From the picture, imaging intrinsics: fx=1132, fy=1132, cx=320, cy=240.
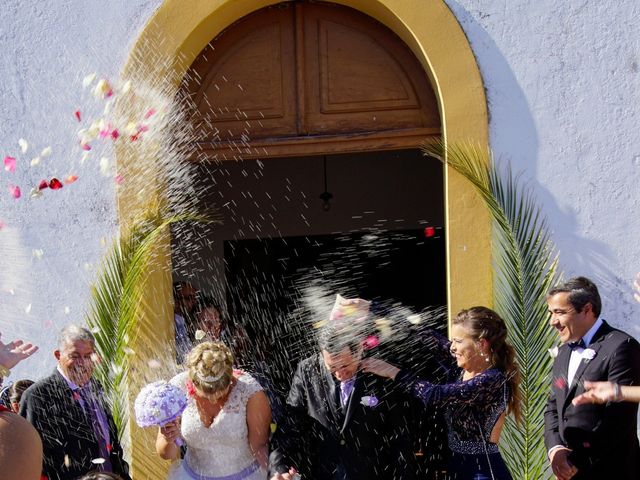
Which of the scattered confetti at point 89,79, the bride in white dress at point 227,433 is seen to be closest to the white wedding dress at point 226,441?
the bride in white dress at point 227,433

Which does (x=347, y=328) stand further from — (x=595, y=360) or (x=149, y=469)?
(x=149, y=469)

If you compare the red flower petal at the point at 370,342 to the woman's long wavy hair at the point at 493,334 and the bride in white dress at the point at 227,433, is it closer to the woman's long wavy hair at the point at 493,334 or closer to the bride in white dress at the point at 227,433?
the woman's long wavy hair at the point at 493,334

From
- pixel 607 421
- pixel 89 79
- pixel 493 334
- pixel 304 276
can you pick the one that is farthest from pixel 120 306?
pixel 304 276

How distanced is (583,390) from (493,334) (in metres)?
0.52

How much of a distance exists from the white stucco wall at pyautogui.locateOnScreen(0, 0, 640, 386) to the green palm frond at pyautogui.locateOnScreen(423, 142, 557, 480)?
116 millimetres

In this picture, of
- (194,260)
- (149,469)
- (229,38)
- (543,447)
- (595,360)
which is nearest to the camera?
(595,360)

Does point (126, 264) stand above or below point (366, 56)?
below

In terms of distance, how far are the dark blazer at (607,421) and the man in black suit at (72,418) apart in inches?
92.5

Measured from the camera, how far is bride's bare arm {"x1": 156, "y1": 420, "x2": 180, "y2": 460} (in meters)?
5.93

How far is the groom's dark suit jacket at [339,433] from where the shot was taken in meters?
5.62

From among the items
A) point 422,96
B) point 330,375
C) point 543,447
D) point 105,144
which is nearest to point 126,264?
point 105,144

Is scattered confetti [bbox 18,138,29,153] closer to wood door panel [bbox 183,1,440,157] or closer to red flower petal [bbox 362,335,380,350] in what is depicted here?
wood door panel [bbox 183,1,440,157]

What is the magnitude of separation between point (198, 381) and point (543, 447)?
203 cm

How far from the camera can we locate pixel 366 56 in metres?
7.30
